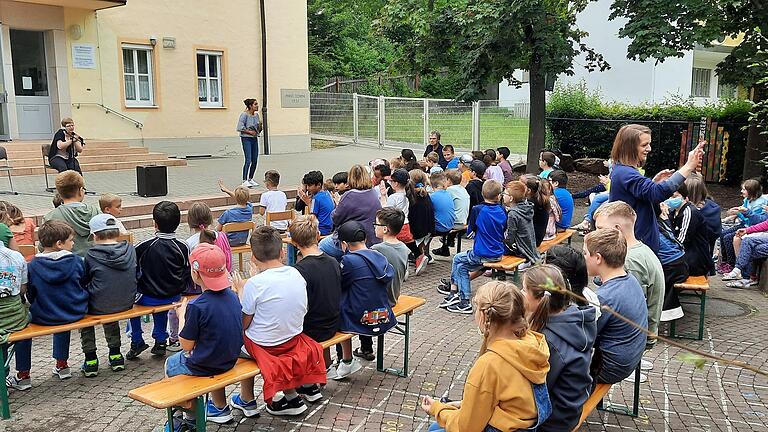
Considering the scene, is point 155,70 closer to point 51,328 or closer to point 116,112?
point 116,112

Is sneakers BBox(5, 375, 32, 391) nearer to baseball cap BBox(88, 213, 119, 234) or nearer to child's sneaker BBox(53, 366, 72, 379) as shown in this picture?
child's sneaker BBox(53, 366, 72, 379)

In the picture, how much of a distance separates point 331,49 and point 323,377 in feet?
111

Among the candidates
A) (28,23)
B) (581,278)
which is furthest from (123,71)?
(581,278)

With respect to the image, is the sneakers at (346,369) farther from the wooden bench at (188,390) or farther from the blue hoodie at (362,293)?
the wooden bench at (188,390)

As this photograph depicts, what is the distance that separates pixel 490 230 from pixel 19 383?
487 cm

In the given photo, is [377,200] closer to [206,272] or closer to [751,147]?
[206,272]

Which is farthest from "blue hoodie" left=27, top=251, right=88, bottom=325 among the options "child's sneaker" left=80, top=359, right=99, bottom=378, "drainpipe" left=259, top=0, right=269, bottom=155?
"drainpipe" left=259, top=0, right=269, bottom=155

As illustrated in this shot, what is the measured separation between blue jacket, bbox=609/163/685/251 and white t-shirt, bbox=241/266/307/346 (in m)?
2.87

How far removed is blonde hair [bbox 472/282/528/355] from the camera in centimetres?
333

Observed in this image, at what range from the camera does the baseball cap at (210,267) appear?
4340 mm

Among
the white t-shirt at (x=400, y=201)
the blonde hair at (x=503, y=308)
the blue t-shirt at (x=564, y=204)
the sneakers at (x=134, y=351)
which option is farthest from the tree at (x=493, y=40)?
the blonde hair at (x=503, y=308)

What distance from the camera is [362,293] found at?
538 cm

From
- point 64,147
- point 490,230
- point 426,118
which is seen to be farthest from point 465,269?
point 426,118

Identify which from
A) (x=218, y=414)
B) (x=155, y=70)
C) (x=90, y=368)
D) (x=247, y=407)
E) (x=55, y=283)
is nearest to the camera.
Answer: (x=218, y=414)
